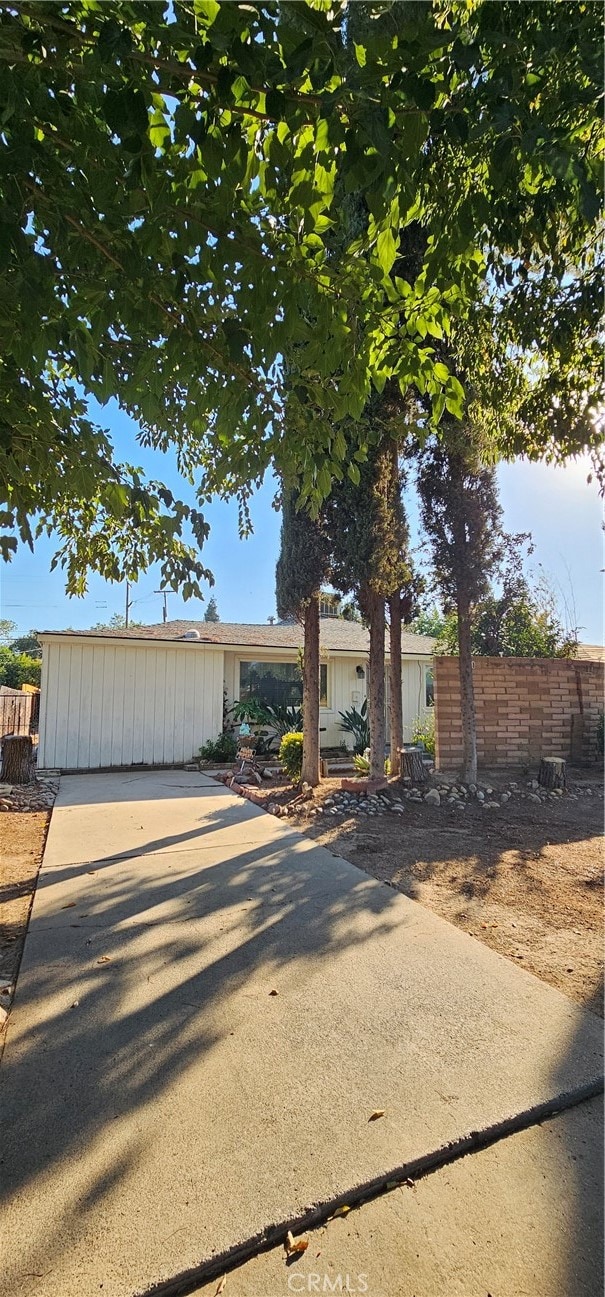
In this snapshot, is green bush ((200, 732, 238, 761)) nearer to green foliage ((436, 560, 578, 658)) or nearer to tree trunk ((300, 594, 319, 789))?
tree trunk ((300, 594, 319, 789))

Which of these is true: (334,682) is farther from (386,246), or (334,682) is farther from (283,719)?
(386,246)

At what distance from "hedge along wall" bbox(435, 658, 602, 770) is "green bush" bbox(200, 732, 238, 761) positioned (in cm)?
500

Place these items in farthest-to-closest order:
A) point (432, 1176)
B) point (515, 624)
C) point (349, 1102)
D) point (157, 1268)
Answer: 1. point (515, 624)
2. point (349, 1102)
3. point (432, 1176)
4. point (157, 1268)

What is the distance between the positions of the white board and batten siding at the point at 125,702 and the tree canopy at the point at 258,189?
8.55 meters

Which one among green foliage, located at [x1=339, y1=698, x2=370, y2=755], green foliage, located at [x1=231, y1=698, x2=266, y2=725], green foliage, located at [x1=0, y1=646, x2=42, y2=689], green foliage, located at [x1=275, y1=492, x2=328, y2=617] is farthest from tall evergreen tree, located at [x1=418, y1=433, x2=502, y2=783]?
green foliage, located at [x1=0, y1=646, x2=42, y2=689]

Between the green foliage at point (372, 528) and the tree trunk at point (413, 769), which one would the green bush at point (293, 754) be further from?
the green foliage at point (372, 528)

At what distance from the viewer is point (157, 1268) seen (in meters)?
1.46

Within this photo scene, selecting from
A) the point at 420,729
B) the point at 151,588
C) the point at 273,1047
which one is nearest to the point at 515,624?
the point at 420,729

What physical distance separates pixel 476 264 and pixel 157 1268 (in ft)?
11.5

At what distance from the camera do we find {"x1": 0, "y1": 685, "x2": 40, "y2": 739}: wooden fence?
14.4m

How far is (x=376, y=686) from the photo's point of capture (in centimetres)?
776

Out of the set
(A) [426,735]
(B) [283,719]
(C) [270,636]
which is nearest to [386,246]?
(A) [426,735]

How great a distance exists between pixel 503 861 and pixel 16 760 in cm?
771

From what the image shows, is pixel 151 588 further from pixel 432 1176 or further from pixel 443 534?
pixel 443 534
